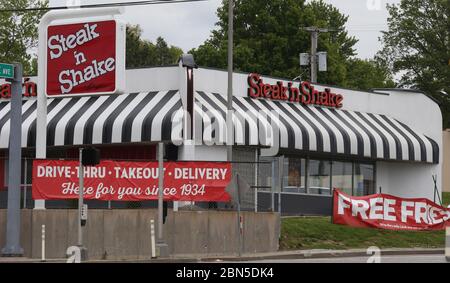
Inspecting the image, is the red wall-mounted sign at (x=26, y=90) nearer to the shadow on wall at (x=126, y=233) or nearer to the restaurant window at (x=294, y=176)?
the restaurant window at (x=294, y=176)

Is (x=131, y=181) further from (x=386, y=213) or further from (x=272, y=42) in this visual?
(x=272, y=42)

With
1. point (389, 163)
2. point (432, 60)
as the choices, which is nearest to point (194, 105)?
point (389, 163)

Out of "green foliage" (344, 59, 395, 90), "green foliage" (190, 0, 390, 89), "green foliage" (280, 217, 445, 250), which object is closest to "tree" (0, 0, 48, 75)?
"green foliage" (190, 0, 390, 89)

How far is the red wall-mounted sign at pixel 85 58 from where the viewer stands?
96.4 feet

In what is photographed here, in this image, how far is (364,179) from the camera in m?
45.0

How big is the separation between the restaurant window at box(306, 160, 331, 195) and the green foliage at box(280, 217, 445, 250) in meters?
5.24

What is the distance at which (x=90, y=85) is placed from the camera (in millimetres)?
29719

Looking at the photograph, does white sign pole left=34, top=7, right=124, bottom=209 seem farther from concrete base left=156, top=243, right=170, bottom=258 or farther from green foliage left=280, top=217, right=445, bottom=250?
green foliage left=280, top=217, right=445, bottom=250

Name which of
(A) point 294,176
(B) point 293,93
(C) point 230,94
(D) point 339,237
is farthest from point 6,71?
(A) point 294,176

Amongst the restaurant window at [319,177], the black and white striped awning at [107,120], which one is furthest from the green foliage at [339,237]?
the black and white striped awning at [107,120]

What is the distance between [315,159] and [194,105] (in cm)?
804

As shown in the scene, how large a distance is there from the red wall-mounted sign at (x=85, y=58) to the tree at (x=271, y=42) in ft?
123

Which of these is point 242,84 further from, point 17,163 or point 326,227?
point 17,163
